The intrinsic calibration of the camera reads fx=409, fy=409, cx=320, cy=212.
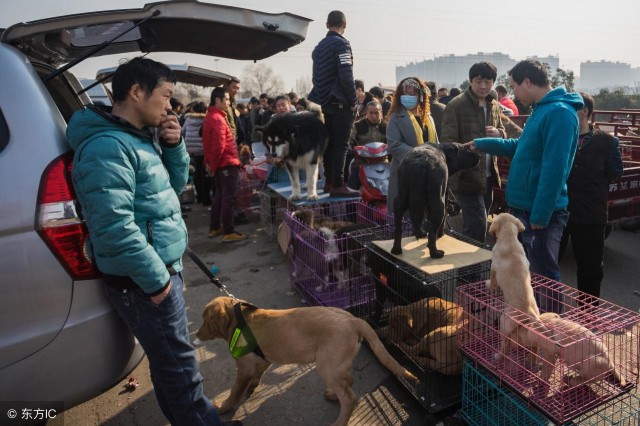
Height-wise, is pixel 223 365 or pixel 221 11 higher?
pixel 221 11

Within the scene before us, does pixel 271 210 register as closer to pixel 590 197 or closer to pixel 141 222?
pixel 590 197

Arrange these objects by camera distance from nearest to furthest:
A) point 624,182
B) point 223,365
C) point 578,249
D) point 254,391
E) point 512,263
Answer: point 512,263 → point 254,391 → point 223,365 → point 578,249 → point 624,182

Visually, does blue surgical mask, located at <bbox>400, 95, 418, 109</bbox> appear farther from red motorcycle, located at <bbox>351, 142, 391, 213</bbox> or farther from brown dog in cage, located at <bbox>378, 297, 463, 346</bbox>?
brown dog in cage, located at <bbox>378, 297, 463, 346</bbox>

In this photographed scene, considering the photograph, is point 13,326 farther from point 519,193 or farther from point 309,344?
point 519,193

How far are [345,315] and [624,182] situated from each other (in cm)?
446

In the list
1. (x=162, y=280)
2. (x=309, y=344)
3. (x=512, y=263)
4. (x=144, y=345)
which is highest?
(x=162, y=280)

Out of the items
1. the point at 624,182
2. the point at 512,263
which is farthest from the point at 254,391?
the point at 624,182

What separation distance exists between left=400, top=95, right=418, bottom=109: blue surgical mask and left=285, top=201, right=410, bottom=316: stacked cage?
1.14 metres

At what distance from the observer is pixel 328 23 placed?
4.61 m

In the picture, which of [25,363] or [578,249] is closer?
[25,363]

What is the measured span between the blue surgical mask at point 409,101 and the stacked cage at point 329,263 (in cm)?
114

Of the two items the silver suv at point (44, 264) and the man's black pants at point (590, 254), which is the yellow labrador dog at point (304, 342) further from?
the man's black pants at point (590, 254)

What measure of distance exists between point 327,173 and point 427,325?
116 inches

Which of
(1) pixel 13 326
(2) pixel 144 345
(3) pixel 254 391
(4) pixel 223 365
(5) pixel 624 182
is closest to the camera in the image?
(1) pixel 13 326
